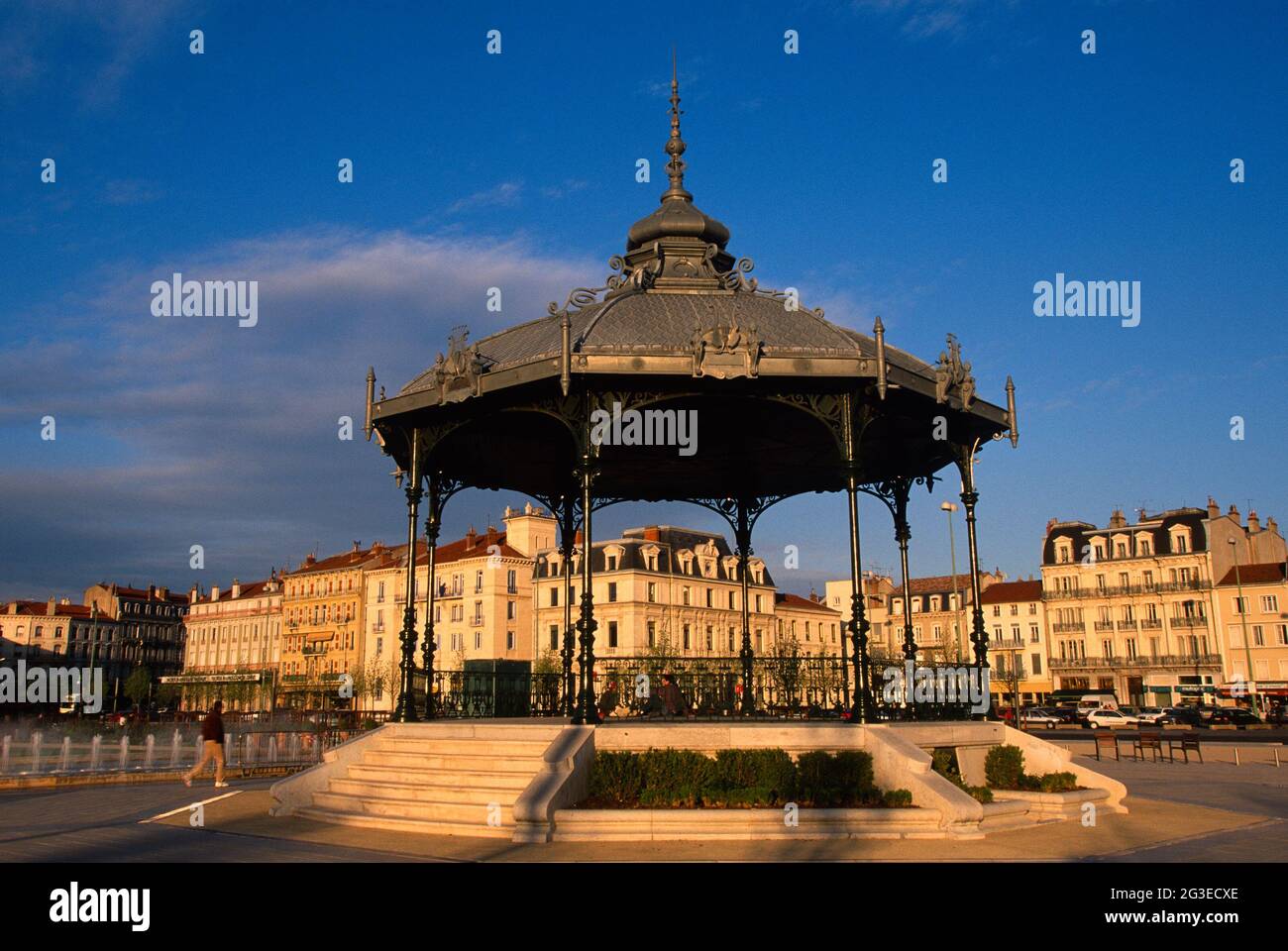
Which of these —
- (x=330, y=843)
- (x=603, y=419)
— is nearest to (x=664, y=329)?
(x=603, y=419)

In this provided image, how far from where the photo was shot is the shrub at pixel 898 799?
1590 centimetres

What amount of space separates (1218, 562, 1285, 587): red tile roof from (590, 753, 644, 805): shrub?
89.7 meters

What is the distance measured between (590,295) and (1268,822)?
1595cm

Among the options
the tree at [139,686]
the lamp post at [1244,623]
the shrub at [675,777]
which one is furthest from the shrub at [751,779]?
the tree at [139,686]

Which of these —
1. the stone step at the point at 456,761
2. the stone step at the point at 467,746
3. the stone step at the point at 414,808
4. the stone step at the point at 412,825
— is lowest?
the stone step at the point at 412,825

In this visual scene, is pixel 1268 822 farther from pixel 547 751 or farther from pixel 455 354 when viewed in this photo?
pixel 455 354

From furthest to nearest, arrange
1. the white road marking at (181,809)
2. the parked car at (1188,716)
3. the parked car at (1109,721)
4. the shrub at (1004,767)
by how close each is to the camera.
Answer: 1. the parked car at (1188,716)
2. the parked car at (1109,721)
3. the shrub at (1004,767)
4. the white road marking at (181,809)

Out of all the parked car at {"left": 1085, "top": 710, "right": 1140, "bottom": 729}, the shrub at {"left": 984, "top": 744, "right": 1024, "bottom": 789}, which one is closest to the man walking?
the shrub at {"left": 984, "top": 744, "right": 1024, "bottom": 789}

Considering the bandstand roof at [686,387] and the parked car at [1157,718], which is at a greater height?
the bandstand roof at [686,387]

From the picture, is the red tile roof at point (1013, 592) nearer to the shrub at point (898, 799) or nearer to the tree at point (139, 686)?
the shrub at point (898, 799)

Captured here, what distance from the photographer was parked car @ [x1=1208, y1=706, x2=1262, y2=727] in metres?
71.1

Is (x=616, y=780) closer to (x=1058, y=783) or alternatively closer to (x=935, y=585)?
(x=1058, y=783)

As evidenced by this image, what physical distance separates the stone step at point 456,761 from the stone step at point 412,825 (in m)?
1.38

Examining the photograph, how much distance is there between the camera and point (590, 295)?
22.1 m
